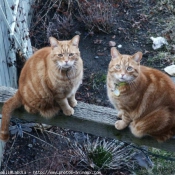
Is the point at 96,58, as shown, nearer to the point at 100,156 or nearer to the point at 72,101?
the point at 100,156

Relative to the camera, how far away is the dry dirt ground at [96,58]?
4117 millimetres

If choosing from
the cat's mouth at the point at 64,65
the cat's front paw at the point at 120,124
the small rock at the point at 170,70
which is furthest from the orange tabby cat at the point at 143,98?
the small rock at the point at 170,70

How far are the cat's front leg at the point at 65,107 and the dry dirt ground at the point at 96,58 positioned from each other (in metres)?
1.28

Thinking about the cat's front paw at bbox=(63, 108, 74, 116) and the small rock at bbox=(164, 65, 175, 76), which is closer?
the cat's front paw at bbox=(63, 108, 74, 116)

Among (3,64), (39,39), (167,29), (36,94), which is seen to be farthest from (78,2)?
(36,94)

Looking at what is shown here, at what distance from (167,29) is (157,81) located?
360cm

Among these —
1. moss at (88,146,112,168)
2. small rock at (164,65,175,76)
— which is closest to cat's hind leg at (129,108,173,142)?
moss at (88,146,112,168)

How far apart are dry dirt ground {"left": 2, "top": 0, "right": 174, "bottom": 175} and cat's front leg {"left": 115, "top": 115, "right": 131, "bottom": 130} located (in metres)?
1.46

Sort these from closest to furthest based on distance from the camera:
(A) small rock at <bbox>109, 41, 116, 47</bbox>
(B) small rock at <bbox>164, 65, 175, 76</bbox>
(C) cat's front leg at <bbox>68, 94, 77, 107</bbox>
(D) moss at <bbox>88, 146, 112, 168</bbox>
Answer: (C) cat's front leg at <bbox>68, 94, 77, 107</bbox>, (D) moss at <bbox>88, 146, 112, 168</bbox>, (B) small rock at <bbox>164, 65, 175, 76</bbox>, (A) small rock at <bbox>109, 41, 116, 47</bbox>

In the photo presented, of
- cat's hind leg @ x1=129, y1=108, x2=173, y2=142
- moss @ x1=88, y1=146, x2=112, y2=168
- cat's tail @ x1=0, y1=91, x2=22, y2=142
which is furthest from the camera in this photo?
moss @ x1=88, y1=146, x2=112, y2=168

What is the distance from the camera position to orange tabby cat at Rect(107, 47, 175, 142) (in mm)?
2627

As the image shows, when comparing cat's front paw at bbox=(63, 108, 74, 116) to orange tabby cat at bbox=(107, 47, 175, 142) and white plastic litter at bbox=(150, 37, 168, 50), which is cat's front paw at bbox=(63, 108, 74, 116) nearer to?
orange tabby cat at bbox=(107, 47, 175, 142)

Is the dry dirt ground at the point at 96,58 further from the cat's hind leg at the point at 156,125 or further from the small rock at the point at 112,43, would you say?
the cat's hind leg at the point at 156,125

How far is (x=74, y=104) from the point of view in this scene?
2848 millimetres
